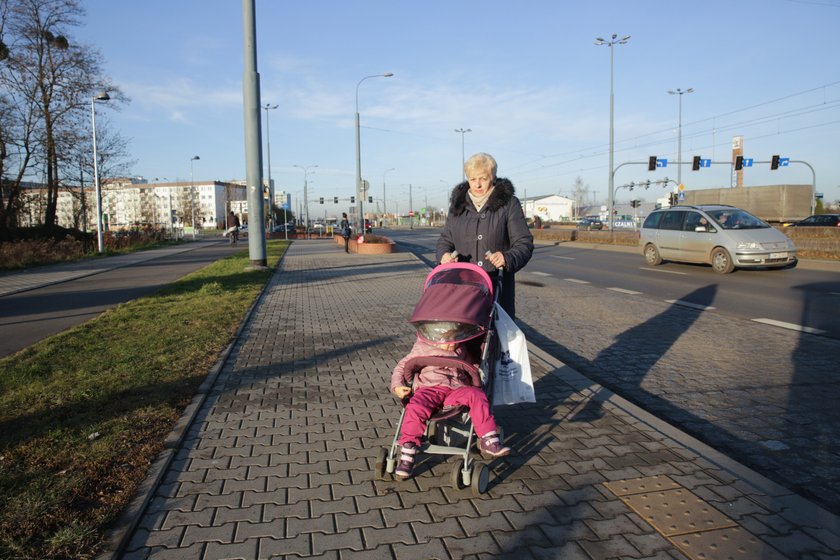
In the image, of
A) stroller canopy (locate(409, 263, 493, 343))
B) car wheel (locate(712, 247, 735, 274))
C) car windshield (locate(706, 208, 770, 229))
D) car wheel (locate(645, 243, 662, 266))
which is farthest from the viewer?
car wheel (locate(645, 243, 662, 266))

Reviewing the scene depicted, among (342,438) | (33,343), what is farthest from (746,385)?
(33,343)

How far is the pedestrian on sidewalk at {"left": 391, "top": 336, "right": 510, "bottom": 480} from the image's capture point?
3.46m

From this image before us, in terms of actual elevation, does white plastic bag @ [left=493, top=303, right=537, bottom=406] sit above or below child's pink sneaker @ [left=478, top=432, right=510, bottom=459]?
above

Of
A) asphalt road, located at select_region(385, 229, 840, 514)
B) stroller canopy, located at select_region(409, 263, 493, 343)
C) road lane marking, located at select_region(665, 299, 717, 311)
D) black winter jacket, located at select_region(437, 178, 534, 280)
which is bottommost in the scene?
asphalt road, located at select_region(385, 229, 840, 514)

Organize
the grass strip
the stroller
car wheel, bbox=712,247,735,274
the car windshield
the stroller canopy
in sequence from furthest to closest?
the car windshield, car wheel, bbox=712,247,735,274, the stroller canopy, the stroller, the grass strip

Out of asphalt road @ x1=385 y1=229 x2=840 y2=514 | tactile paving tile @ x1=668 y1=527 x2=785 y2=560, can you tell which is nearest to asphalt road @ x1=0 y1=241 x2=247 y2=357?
asphalt road @ x1=385 y1=229 x2=840 y2=514

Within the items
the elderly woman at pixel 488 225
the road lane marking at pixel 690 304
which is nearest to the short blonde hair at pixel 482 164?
the elderly woman at pixel 488 225

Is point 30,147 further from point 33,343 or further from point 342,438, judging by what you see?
point 342,438

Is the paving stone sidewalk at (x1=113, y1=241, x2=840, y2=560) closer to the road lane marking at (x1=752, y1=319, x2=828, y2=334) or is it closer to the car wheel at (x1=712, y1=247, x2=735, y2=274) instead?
the road lane marking at (x1=752, y1=319, x2=828, y2=334)

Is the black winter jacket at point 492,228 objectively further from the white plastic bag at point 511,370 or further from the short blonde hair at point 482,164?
the white plastic bag at point 511,370

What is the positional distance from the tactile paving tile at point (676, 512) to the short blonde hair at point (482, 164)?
2270 millimetres

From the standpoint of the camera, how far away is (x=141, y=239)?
4294 centimetres

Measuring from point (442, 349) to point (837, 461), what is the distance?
2.72 meters

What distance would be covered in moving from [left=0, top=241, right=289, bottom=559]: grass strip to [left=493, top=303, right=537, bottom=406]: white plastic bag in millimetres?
2279
